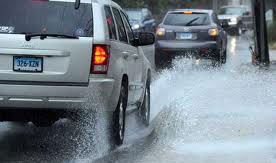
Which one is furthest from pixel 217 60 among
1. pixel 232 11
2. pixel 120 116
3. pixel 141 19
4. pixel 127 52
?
pixel 232 11

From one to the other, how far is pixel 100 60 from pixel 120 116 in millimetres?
1033

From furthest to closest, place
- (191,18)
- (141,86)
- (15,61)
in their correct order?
(191,18)
(141,86)
(15,61)

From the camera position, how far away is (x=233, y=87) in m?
17.1

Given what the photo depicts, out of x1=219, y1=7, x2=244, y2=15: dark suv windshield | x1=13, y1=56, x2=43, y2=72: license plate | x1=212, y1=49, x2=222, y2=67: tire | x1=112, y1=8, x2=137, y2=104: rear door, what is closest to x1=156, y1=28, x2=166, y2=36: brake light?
x1=212, y1=49, x2=222, y2=67: tire

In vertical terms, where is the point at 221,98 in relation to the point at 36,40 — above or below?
below

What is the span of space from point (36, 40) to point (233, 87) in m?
9.11

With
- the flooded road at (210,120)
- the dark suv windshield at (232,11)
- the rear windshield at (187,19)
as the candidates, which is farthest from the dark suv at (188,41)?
the dark suv windshield at (232,11)

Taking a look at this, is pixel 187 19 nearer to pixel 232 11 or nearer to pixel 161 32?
pixel 161 32

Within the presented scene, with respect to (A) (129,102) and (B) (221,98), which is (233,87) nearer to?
(B) (221,98)

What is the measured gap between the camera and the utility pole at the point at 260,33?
2403 cm

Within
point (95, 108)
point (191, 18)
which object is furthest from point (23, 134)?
point (191, 18)

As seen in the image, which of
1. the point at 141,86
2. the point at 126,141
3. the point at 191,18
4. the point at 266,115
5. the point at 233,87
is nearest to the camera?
the point at 126,141

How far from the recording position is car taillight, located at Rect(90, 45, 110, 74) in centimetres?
856

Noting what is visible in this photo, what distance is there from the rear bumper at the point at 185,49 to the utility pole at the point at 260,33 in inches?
70.7
